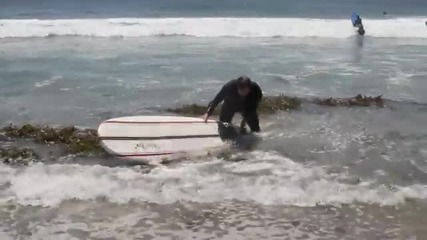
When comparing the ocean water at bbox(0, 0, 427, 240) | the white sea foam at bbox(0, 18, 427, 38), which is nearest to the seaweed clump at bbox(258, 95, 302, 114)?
the ocean water at bbox(0, 0, 427, 240)

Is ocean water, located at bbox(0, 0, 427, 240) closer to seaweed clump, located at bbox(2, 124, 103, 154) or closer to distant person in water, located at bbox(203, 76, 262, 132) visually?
seaweed clump, located at bbox(2, 124, 103, 154)

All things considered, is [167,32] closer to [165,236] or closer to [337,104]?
[337,104]

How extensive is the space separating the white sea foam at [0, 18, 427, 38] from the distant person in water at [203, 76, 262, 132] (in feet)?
72.7

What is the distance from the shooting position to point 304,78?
1922 centimetres

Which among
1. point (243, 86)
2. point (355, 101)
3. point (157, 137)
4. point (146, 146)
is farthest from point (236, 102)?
point (355, 101)

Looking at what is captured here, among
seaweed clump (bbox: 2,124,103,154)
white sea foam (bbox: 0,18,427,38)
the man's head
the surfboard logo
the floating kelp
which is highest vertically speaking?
the man's head

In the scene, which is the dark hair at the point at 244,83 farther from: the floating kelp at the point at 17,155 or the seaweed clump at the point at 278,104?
the floating kelp at the point at 17,155

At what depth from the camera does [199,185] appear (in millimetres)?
9414

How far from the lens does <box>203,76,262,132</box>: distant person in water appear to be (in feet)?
36.5

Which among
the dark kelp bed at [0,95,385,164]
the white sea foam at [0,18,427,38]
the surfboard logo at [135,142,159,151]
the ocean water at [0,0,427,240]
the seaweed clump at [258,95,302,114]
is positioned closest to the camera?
the ocean water at [0,0,427,240]

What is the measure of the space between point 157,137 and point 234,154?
1.47 meters

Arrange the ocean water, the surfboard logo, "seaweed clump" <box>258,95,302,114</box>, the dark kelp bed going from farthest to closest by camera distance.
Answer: "seaweed clump" <box>258,95,302,114</box> < the dark kelp bed < the surfboard logo < the ocean water

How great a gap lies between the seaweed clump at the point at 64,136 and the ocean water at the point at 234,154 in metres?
0.41

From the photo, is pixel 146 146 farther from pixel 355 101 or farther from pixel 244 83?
pixel 355 101
